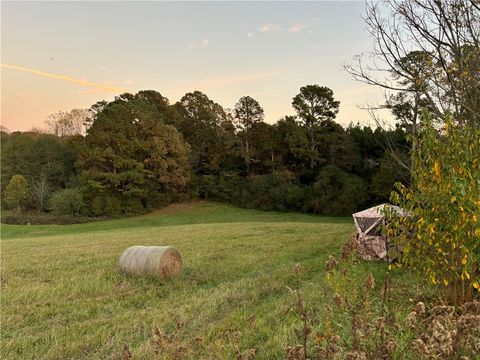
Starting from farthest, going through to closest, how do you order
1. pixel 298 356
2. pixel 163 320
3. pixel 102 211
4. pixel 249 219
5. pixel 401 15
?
pixel 102 211, pixel 249 219, pixel 401 15, pixel 163 320, pixel 298 356

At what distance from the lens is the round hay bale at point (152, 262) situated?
7509 mm

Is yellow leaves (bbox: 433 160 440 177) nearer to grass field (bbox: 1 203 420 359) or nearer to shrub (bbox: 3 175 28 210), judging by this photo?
grass field (bbox: 1 203 420 359)

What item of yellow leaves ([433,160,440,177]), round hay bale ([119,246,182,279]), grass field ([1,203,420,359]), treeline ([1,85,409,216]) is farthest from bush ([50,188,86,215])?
yellow leaves ([433,160,440,177])

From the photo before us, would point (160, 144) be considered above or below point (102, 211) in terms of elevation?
above

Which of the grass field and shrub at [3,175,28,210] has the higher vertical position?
shrub at [3,175,28,210]

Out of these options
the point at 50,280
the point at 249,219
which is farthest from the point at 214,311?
the point at 249,219

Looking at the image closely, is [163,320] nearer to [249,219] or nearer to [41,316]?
[41,316]

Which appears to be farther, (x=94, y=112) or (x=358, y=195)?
(x=94, y=112)

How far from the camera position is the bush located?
34672 millimetres

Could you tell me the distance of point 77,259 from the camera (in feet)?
32.7

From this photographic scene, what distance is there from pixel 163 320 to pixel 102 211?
107 ft

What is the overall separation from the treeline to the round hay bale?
2835cm

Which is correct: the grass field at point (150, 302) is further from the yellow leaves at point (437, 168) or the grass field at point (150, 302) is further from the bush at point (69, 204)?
the bush at point (69, 204)

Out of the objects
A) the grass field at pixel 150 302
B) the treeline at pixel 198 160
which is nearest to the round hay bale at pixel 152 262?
the grass field at pixel 150 302
